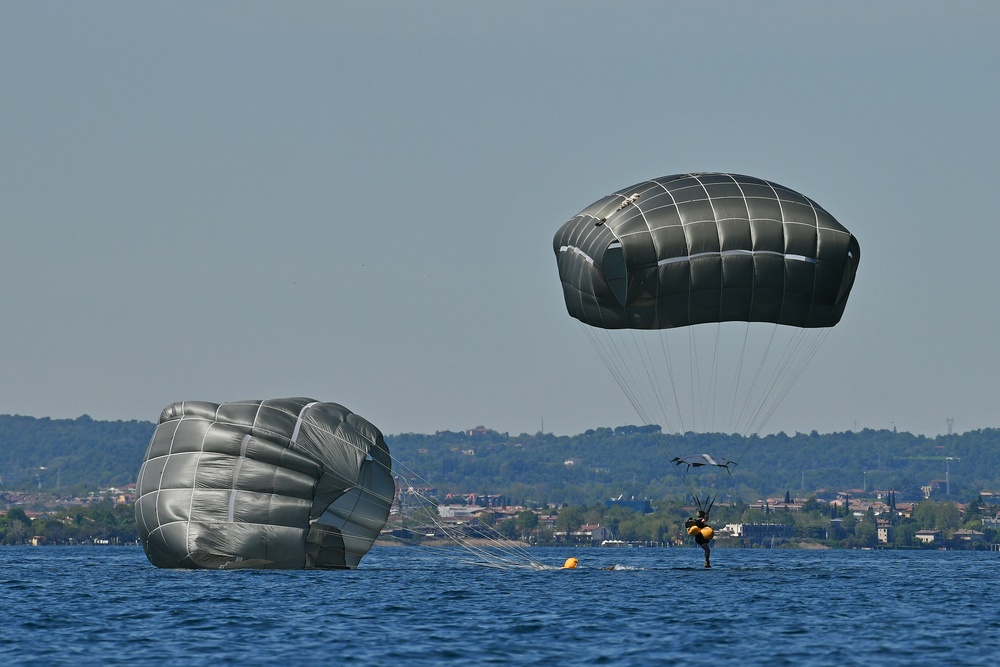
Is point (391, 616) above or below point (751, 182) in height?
below

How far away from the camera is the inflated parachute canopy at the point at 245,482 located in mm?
54312

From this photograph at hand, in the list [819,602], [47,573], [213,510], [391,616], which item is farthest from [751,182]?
[47,573]

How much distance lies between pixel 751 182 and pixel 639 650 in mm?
17516

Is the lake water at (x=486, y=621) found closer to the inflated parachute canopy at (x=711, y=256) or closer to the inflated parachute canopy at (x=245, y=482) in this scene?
the inflated parachute canopy at (x=245, y=482)

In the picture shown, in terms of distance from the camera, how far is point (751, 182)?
164 feet

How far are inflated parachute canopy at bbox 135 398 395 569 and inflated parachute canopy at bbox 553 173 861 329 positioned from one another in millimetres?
A: 11460

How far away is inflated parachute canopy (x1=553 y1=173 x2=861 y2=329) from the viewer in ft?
158

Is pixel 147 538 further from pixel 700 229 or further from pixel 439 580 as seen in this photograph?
pixel 700 229

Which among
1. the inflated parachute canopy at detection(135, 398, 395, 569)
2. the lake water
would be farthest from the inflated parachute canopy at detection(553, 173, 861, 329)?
the inflated parachute canopy at detection(135, 398, 395, 569)

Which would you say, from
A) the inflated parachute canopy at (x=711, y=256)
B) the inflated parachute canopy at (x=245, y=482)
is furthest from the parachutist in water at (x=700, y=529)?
the inflated parachute canopy at (x=245, y=482)

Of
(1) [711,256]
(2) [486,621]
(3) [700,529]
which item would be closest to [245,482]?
(2) [486,621]

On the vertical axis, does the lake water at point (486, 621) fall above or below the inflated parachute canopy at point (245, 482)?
below

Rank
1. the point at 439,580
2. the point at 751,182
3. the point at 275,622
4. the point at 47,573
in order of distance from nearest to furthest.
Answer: the point at 275,622
the point at 751,182
the point at 439,580
the point at 47,573

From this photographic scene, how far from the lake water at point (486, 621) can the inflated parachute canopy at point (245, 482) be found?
1.32 m
